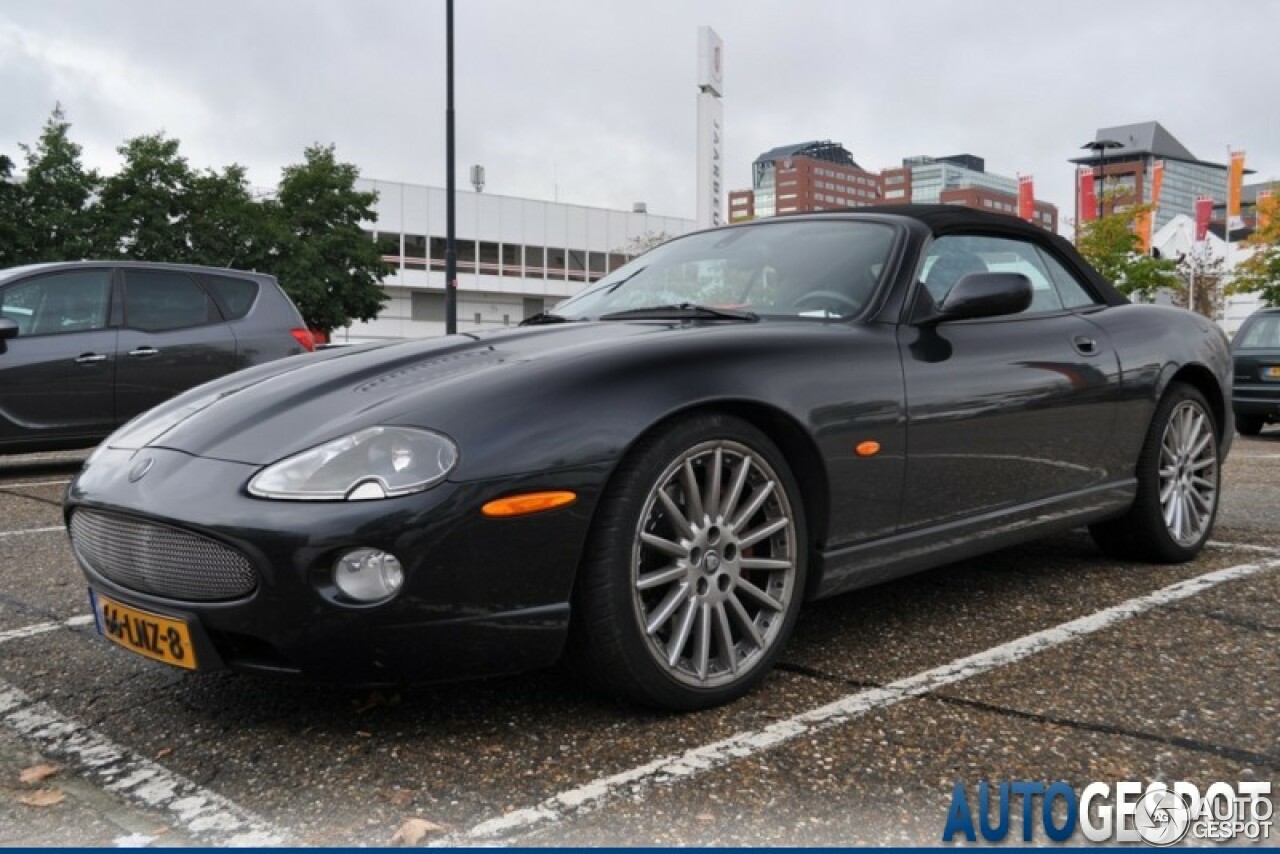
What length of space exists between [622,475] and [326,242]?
30.8 meters

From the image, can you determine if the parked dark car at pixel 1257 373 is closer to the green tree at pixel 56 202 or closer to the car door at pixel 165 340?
the car door at pixel 165 340

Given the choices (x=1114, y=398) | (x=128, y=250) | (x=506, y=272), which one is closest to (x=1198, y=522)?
(x=1114, y=398)

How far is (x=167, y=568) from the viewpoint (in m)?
2.41

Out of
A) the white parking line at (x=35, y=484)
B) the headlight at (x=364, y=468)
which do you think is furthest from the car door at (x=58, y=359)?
the headlight at (x=364, y=468)

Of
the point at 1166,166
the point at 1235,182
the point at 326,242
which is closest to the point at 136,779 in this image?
the point at 326,242

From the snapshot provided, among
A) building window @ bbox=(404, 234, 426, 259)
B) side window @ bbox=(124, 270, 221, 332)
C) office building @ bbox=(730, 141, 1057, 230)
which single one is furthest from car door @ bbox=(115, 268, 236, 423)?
office building @ bbox=(730, 141, 1057, 230)

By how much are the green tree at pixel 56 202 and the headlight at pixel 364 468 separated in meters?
27.1

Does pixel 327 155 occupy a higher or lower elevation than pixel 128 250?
higher

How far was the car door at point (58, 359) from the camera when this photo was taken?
7.30 meters

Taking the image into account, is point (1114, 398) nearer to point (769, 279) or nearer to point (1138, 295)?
point (769, 279)

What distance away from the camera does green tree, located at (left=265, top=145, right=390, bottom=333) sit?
1203 inches

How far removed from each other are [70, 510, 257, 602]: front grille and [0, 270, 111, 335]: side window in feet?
18.2

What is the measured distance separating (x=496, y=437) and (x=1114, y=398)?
246 centimetres

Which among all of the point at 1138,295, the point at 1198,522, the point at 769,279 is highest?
the point at 1138,295
